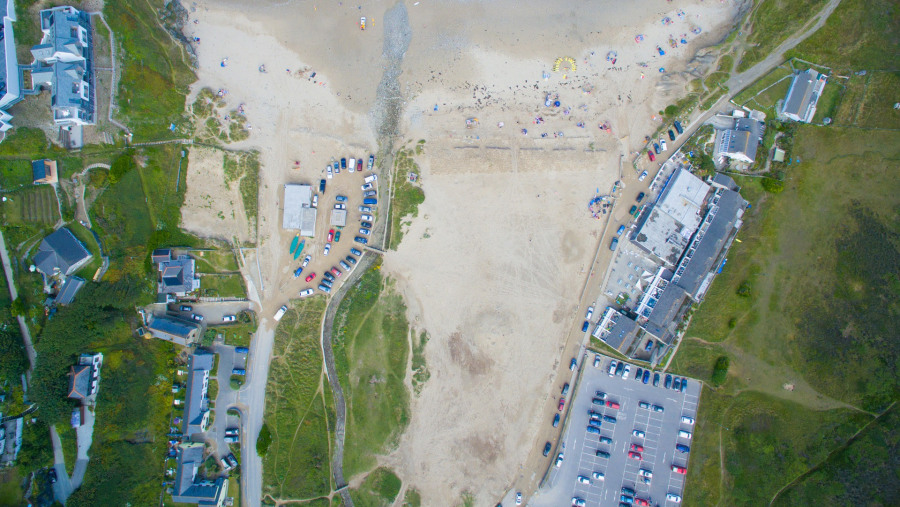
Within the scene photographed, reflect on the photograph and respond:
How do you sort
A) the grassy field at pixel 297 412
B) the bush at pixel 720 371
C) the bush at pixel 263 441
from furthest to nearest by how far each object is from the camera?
the grassy field at pixel 297 412
the bush at pixel 720 371
the bush at pixel 263 441

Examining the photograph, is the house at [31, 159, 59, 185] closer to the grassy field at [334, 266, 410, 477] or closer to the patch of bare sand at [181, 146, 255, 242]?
the patch of bare sand at [181, 146, 255, 242]

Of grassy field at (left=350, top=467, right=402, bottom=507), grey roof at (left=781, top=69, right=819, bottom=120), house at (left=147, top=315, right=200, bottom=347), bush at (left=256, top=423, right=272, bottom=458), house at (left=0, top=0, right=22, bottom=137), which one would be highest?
grey roof at (left=781, top=69, right=819, bottom=120)

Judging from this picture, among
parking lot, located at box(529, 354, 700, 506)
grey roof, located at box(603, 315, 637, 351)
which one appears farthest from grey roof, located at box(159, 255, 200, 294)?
grey roof, located at box(603, 315, 637, 351)

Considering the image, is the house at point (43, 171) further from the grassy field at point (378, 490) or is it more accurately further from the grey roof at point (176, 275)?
the grassy field at point (378, 490)

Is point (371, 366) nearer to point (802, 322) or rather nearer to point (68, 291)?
point (68, 291)

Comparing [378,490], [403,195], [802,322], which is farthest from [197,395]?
[802,322]

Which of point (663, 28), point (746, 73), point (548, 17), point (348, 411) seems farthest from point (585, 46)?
point (348, 411)

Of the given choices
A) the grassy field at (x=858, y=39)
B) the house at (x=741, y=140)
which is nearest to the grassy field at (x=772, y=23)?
the grassy field at (x=858, y=39)
